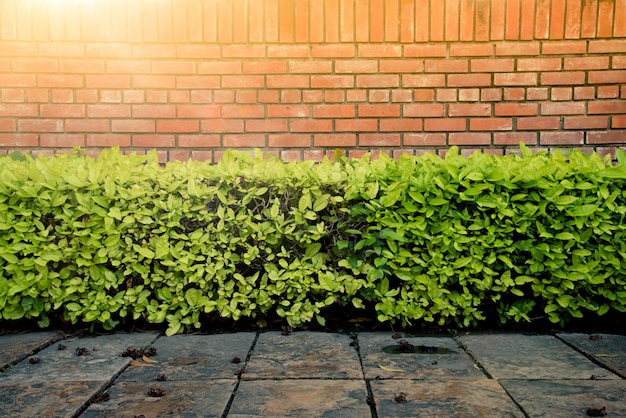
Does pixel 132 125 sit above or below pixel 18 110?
below

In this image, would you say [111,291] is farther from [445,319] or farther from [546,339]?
[546,339]

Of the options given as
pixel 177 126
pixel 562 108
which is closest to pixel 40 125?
pixel 177 126

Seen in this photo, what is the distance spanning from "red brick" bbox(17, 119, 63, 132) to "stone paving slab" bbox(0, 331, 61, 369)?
1748 mm

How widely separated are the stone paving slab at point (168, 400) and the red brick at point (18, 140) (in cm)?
263

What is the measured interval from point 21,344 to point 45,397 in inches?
34.1

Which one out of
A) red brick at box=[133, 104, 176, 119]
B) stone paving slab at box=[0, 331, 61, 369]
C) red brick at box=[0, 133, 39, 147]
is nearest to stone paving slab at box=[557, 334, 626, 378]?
stone paving slab at box=[0, 331, 61, 369]

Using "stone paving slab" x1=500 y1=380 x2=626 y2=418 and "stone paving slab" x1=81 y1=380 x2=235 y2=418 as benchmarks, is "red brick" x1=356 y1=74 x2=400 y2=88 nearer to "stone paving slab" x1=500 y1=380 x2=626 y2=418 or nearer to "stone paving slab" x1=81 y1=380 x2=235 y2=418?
"stone paving slab" x1=500 y1=380 x2=626 y2=418

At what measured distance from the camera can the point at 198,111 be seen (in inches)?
158

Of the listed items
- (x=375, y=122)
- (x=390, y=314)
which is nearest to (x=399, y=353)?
(x=390, y=314)

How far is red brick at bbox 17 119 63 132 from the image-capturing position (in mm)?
4012

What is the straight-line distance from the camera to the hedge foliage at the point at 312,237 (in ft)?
9.35

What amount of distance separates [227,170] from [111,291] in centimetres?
99

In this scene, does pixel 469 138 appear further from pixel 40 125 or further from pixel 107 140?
pixel 40 125

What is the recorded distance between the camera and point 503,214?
2824 millimetres
